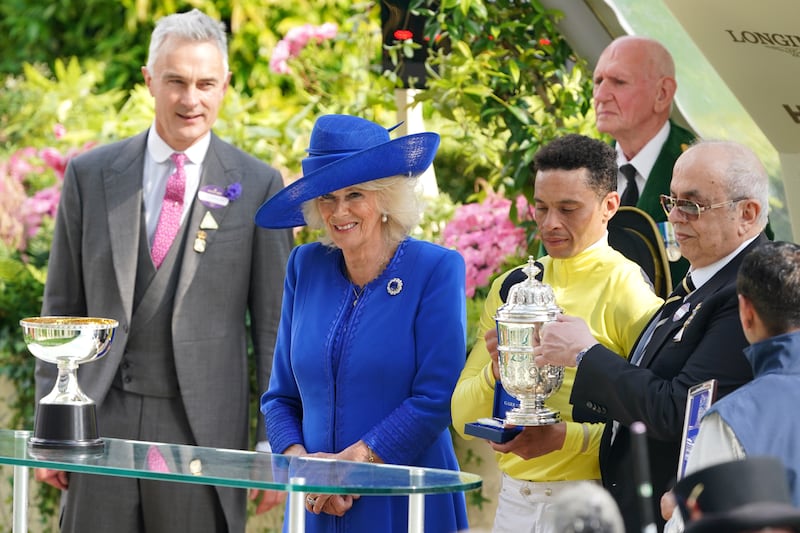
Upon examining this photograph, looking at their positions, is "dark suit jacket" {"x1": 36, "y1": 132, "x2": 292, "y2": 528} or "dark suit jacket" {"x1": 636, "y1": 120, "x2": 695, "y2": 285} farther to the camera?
"dark suit jacket" {"x1": 36, "y1": 132, "x2": 292, "y2": 528}

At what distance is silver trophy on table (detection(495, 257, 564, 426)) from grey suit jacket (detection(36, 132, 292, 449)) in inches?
58.7

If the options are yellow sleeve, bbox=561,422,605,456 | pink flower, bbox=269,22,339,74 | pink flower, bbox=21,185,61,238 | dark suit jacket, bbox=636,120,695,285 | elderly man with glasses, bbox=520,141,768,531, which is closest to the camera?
elderly man with glasses, bbox=520,141,768,531

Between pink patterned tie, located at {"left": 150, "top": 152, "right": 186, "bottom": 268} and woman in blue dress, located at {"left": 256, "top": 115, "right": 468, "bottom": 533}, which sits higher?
pink patterned tie, located at {"left": 150, "top": 152, "right": 186, "bottom": 268}

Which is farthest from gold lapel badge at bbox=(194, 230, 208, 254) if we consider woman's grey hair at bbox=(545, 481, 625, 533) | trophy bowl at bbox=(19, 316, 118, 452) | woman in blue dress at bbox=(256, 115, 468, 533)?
woman's grey hair at bbox=(545, 481, 625, 533)

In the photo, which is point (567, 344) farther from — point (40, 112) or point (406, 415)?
point (40, 112)

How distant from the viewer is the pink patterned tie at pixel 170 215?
187 inches

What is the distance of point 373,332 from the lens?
3877mm

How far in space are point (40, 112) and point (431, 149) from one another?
504cm

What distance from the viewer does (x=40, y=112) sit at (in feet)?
27.8

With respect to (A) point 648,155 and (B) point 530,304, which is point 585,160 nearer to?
(B) point 530,304

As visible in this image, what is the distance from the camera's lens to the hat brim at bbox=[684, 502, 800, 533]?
Result: 6.70 ft

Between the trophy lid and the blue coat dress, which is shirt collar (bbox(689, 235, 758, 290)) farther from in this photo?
the blue coat dress

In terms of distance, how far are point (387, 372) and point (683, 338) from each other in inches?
35.0

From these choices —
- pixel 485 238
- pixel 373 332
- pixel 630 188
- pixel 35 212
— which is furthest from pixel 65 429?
pixel 35 212
